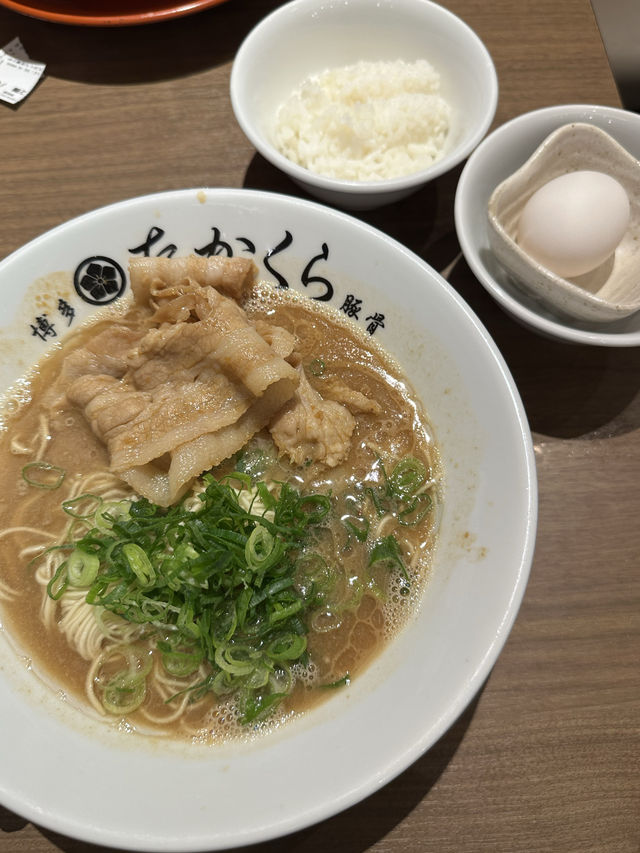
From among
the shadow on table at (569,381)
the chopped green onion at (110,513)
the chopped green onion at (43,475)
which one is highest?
the chopped green onion at (43,475)

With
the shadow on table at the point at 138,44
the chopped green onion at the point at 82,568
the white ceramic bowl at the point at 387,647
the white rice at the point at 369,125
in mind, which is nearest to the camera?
the white ceramic bowl at the point at 387,647

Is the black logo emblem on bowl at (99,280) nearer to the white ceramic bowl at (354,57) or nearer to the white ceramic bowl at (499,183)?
the white ceramic bowl at (354,57)

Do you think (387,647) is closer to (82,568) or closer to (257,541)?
(257,541)

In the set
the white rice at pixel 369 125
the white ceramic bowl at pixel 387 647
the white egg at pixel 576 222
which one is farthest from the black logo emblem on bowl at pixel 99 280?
the white egg at pixel 576 222

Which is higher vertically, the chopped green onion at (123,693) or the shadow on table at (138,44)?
the shadow on table at (138,44)

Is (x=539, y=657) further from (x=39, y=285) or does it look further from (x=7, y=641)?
(x=39, y=285)

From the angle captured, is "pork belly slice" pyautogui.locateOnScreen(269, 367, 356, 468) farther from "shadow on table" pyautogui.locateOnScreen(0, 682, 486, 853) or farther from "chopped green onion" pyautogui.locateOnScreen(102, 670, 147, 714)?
"shadow on table" pyautogui.locateOnScreen(0, 682, 486, 853)
